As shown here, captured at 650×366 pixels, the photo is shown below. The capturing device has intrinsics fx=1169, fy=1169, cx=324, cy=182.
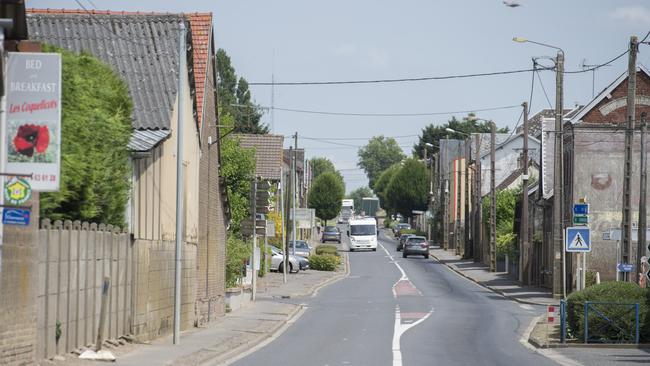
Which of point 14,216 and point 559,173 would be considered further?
point 559,173

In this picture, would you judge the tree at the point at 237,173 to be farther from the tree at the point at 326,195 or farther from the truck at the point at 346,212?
the truck at the point at 346,212

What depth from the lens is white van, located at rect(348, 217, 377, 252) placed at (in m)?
95.9

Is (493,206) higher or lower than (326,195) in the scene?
lower

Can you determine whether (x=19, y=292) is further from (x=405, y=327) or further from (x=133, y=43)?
(x=405, y=327)

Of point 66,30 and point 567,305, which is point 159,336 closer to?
point 66,30

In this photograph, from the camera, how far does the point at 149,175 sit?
24.8 metres

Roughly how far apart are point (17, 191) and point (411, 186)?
128575mm

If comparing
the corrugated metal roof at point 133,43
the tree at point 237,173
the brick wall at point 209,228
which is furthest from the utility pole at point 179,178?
the tree at point 237,173

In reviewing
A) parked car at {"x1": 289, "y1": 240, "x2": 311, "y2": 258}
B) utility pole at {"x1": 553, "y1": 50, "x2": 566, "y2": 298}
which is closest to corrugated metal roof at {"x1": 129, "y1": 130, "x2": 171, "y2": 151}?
utility pole at {"x1": 553, "y1": 50, "x2": 566, "y2": 298}

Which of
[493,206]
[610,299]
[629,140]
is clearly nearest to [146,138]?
[610,299]

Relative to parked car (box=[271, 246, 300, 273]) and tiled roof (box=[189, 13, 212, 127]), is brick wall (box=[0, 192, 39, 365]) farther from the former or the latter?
parked car (box=[271, 246, 300, 273])

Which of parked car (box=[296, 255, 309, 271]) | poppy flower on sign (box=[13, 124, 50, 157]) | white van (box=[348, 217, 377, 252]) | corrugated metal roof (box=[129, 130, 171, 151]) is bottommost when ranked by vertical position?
parked car (box=[296, 255, 309, 271])

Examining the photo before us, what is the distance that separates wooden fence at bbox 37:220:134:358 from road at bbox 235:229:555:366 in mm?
2785

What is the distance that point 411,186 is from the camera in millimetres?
142625
